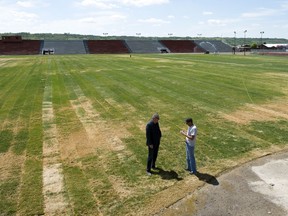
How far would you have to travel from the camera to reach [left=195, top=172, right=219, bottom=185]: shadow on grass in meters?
9.24

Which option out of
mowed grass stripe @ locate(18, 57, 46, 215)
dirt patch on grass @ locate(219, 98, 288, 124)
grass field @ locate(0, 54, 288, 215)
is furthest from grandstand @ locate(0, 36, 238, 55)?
mowed grass stripe @ locate(18, 57, 46, 215)

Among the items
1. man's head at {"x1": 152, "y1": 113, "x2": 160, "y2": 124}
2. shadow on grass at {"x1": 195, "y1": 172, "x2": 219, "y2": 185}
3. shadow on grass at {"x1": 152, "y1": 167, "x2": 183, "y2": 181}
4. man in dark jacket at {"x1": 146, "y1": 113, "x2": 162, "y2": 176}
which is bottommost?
shadow on grass at {"x1": 152, "y1": 167, "x2": 183, "y2": 181}

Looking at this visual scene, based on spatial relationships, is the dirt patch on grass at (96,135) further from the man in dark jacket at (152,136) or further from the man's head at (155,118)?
the man's head at (155,118)

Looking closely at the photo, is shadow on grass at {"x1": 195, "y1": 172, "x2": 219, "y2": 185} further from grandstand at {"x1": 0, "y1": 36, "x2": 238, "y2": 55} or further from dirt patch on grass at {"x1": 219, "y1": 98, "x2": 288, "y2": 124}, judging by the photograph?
grandstand at {"x1": 0, "y1": 36, "x2": 238, "y2": 55}

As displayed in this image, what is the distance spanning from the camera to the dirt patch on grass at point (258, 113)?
623 inches

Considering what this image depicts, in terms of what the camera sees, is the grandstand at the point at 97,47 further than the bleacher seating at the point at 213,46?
No

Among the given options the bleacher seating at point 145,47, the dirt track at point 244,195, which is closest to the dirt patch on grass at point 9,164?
the dirt track at point 244,195

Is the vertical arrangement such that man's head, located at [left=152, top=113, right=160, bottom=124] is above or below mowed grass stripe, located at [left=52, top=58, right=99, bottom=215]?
above

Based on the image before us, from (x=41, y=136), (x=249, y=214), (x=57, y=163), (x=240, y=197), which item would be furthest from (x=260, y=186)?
(x=41, y=136)

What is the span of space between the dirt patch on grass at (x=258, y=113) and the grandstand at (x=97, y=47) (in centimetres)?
8801

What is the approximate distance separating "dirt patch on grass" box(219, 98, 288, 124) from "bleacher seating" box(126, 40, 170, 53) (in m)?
92.1

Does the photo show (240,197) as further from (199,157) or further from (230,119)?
(230,119)

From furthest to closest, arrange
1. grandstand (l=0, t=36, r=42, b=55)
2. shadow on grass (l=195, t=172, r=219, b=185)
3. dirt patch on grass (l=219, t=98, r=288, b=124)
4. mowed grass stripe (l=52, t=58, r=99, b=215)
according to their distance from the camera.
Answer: grandstand (l=0, t=36, r=42, b=55) < dirt patch on grass (l=219, t=98, r=288, b=124) < shadow on grass (l=195, t=172, r=219, b=185) < mowed grass stripe (l=52, t=58, r=99, b=215)

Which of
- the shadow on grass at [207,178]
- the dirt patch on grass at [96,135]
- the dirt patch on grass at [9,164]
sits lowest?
the dirt patch on grass at [9,164]
